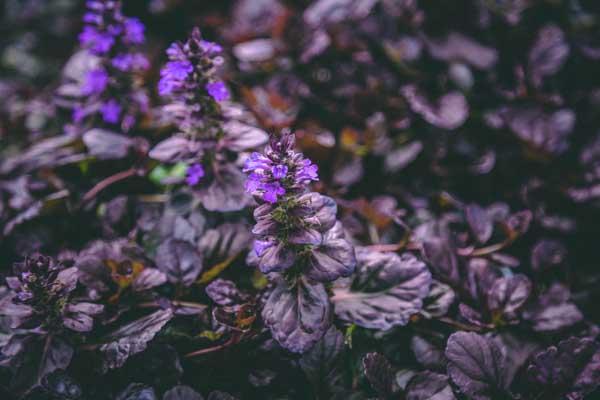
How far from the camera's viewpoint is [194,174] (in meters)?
1.62

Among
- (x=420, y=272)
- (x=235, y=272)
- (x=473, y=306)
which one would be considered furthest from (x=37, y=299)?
(x=473, y=306)

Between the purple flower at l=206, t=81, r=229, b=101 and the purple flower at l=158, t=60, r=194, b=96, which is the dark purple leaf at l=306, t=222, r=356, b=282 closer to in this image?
the purple flower at l=206, t=81, r=229, b=101

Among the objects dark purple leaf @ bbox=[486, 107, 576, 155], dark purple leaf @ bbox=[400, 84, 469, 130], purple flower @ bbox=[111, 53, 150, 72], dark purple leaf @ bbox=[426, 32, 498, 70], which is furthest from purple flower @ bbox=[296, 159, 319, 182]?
dark purple leaf @ bbox=[426, 32, 498, 70]

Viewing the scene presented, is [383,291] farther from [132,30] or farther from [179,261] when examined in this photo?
[132,30]

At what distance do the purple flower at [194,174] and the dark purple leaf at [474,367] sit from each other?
84 centimetres

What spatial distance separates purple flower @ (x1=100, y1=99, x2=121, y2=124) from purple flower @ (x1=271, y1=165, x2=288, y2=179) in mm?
907

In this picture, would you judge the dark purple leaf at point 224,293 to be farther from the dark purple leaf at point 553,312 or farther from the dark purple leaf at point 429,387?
the dark purple leaf at point 553,312

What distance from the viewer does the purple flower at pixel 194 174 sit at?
161 centimetres

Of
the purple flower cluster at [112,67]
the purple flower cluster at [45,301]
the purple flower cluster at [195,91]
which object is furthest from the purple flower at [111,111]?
the purple flower cluster at [45,301]

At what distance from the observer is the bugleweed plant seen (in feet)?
4.52

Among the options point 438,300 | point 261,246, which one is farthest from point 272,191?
point 438,300

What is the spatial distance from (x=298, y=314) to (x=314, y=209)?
26 cm

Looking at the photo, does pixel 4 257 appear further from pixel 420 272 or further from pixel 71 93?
pixel 420 272

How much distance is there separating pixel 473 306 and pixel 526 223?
0.40 m
